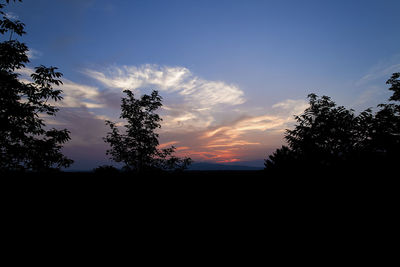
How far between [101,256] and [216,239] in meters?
1.41

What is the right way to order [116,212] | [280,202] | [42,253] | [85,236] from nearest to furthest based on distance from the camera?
[42,253] < [85,236] < [116,212] < [280,202]

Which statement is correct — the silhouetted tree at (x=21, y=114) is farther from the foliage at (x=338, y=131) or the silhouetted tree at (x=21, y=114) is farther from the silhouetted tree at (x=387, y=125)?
the silhouetted tree at (x=387, y=125)

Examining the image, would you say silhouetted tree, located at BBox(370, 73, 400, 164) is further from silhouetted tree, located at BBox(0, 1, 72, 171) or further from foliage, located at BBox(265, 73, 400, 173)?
silhouetted tree, located at BBox(0, 1, 72, 171)

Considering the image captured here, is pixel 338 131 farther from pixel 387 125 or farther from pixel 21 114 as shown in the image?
pixel 21 114

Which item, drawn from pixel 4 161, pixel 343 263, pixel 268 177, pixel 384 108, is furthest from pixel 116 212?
pixel 384 108

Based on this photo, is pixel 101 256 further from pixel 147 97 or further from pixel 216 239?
pixel 147 97

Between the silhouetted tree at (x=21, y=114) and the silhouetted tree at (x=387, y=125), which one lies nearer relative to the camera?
the silhouetted tree at (x=21, y=114)

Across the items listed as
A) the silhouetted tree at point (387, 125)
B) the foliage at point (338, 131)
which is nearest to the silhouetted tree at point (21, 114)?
the foliage at point (338, 131)

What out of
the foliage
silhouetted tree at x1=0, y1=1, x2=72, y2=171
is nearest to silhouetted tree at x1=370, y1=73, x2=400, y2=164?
the foliage

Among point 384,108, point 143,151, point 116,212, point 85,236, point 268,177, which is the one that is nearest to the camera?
point 85,236

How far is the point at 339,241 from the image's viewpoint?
2.35 m

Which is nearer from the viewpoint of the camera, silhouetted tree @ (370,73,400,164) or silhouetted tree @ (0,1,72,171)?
silhouetted tree @ (0,1,72,171)

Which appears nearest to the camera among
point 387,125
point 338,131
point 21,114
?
point 21,114

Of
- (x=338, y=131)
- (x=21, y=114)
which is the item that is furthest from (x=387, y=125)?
(x=21, y=114)
